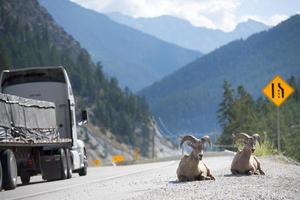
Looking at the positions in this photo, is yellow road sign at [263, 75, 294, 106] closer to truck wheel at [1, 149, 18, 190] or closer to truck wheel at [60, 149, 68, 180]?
truck wheel at [60, 149, 68, 180]

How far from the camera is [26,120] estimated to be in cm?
2416

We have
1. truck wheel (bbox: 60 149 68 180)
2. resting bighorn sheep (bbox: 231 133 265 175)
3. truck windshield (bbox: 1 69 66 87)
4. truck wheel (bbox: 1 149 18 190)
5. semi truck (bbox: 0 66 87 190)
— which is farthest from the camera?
truck windshield (bbox: 1 69 66 87)

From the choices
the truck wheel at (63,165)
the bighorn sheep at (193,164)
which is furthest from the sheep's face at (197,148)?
the truck wheel at (63,165)

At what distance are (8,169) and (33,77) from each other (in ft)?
28.9

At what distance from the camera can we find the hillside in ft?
436

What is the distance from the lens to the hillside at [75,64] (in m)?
133

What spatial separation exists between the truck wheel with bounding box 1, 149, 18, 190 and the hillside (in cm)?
10302

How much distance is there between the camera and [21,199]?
17.5 m

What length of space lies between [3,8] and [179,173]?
12660 cm

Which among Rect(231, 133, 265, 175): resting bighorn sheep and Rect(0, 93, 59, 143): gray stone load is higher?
Rect(0, 93, 59, 143): gray stone load

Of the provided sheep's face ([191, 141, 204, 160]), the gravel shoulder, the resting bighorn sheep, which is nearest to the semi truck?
sheep's face ([191, 141, 204, 160])

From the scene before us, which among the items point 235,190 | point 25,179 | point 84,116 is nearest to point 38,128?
point 25,179

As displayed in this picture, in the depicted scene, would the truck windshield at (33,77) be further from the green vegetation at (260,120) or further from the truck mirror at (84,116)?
the green vegetation at (260,120)

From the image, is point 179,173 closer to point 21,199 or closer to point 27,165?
point 21,199
